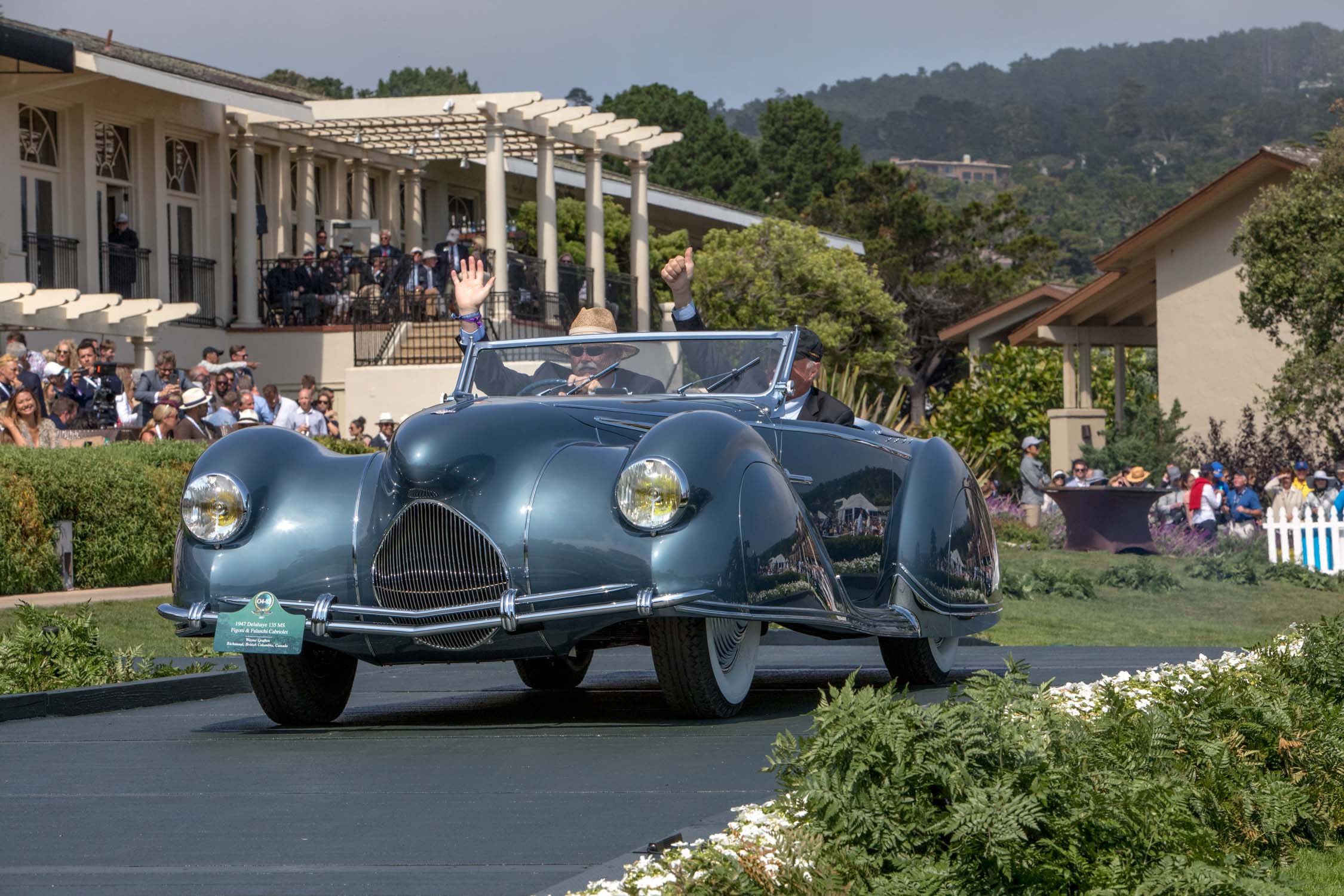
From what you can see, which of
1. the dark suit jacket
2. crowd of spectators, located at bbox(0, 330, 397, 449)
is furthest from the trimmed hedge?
the dark suit jacket

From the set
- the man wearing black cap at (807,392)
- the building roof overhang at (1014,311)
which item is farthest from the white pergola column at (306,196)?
the man wearing black cap at (807,392)

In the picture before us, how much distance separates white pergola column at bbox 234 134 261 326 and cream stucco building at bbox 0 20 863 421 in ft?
0.13

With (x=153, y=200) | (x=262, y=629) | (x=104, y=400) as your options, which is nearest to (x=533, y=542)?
(x=262, y=629)

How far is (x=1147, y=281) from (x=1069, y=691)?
93.0 ft

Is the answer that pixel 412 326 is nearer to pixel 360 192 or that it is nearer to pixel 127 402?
pixel 360 192

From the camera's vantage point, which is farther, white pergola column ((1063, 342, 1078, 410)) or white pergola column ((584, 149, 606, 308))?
white pergola column ((584, 149, 606, 308))

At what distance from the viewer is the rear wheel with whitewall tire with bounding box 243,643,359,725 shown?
283 inches

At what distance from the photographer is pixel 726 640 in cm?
702

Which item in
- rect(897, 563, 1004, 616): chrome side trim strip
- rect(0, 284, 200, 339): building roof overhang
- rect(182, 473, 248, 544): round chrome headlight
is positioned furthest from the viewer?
rect(0, 284, 200, 339): building roof overhang

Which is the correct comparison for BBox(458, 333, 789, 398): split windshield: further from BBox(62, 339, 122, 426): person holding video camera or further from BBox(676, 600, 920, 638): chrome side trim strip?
BBox(62, 339, 122, 426): person holding video camera

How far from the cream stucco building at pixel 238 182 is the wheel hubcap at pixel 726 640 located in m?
17.4

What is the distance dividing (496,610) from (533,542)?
29cm

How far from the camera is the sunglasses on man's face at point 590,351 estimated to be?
27.5 ft

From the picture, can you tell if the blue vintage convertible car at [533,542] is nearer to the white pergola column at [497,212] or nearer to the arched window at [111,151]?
the arched window at [111,151]
